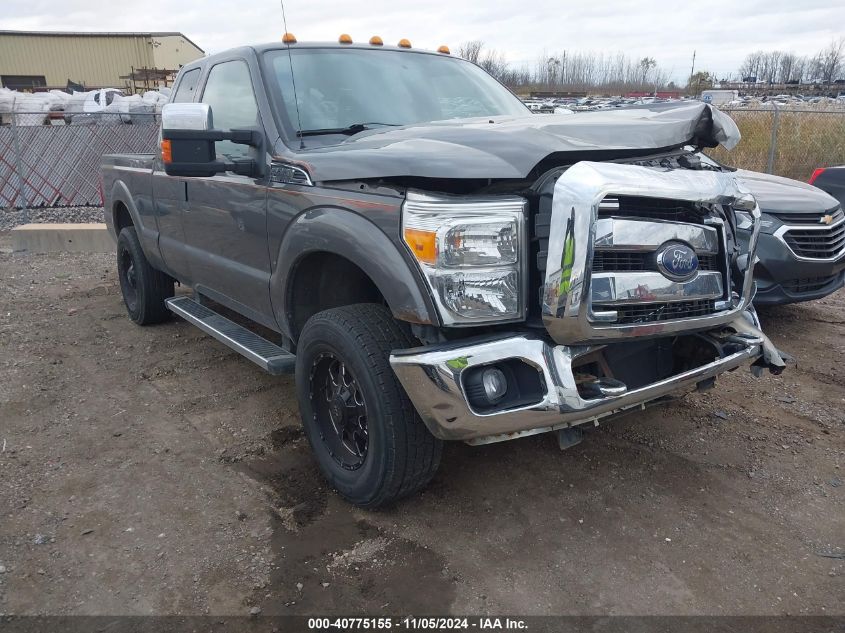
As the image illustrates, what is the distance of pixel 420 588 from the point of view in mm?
2619

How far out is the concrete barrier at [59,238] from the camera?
30.7 feet

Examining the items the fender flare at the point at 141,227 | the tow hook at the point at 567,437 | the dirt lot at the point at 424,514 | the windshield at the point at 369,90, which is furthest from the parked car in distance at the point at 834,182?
the fender flare at the point at 141,227

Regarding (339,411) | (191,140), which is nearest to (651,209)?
(339,411)

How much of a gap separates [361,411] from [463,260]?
905 mm

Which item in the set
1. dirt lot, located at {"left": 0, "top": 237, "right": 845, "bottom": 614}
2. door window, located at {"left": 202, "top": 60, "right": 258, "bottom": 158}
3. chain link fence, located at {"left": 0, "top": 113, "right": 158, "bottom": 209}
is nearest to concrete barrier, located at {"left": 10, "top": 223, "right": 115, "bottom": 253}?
chain link fence, located at {"left": 0, "top": 113, "right": 158, "bottom": 209}

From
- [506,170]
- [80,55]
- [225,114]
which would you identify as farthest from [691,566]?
[80,55]

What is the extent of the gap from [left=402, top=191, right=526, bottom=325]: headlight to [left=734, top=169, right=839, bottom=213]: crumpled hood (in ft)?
10.5

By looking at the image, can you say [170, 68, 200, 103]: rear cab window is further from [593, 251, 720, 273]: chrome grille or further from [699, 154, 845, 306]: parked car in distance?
[699, 154, 845, 306]: parked car in distance

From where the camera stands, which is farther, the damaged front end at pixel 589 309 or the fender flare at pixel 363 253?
the fender flare at pixel 363 253

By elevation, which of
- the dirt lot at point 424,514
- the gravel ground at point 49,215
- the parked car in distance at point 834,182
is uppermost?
the parked car in distance at point 834,182

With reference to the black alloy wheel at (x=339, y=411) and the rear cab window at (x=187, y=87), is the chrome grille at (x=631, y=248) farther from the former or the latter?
the rear cab window at (x=187, y=87)

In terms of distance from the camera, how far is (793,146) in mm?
13945

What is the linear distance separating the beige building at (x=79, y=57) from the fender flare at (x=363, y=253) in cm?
4915

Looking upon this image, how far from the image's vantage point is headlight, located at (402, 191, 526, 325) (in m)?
2.52
